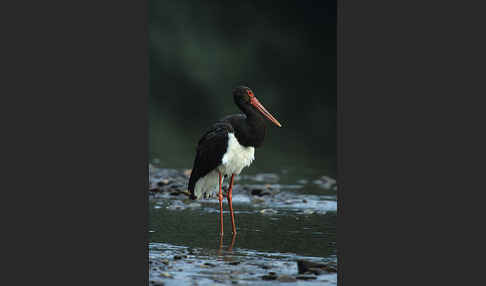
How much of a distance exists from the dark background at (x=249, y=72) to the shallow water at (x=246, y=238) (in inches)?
82.1

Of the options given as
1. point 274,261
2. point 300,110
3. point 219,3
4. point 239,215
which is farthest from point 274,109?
point 274,261

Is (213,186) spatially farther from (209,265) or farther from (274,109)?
(274,109)

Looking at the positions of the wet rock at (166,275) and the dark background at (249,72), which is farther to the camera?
the dark background at (249,72)

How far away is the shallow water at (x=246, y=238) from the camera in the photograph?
5586mm

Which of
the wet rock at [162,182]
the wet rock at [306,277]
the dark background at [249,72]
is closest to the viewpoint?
the wet rock at [306,277]

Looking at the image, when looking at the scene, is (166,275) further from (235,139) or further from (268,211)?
(268,211)

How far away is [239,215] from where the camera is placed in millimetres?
8812

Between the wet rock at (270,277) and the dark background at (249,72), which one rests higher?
the dark background at (249,72)

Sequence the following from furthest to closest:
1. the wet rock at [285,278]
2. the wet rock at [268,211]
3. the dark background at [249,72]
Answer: the dark background at [249,72] → the wet rock at [268,211] → the wet rock at [285,278]

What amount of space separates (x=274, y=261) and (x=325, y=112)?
23.0 ft

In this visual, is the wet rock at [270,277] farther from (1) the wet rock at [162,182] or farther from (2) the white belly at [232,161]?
Answer: (1) the wet rock at [162,182]

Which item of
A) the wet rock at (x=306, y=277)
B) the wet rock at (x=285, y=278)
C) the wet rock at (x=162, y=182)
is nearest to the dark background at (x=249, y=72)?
the wet rock at (x=162, y=182)

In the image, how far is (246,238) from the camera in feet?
24.0

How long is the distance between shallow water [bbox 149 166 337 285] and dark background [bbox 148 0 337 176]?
209cm
